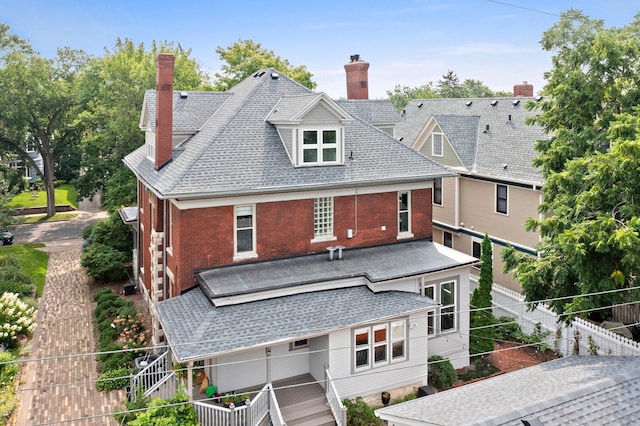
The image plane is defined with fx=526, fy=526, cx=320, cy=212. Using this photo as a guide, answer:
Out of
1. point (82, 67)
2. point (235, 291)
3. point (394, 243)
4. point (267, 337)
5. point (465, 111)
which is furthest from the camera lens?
point (82, 67)

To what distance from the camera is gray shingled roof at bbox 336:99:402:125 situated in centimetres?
2691

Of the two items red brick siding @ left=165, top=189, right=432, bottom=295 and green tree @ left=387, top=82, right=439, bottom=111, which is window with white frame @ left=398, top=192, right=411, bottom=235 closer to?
red brick siding @ left=165, top=189, right=432, bottom=295

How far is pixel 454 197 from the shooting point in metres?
30.0

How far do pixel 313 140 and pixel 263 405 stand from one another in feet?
32.7

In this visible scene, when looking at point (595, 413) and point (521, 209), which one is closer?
point (595, 413)

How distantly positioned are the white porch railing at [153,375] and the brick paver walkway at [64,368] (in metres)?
0.93

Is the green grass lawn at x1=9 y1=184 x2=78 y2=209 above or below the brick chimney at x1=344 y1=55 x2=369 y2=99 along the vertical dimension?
below

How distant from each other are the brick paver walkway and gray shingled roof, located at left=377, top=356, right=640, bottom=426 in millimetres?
7152

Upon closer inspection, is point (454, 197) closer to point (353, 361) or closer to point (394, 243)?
point (394, 243)

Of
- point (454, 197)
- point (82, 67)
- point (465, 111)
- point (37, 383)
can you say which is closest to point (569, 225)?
point (454, 197)

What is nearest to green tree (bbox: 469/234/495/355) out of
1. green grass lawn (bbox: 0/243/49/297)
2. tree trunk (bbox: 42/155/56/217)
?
green grass lawn (bbox: 0/243/49/297)

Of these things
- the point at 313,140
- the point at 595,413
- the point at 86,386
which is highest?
the point at 313,140

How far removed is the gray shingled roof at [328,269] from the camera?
56.2ft

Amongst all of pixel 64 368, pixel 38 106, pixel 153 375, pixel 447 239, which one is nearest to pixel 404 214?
pixel 447 239
